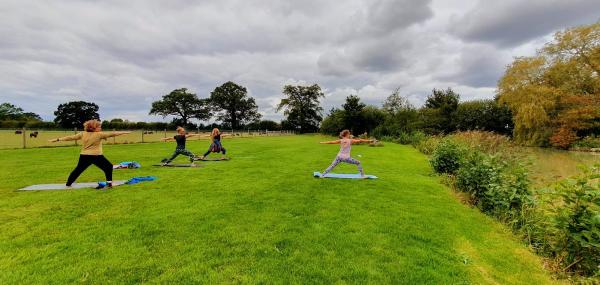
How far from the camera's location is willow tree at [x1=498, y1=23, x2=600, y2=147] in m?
30.4

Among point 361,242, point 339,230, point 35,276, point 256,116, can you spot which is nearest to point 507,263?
point 361,242

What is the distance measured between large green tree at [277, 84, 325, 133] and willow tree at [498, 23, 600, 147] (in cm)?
5392

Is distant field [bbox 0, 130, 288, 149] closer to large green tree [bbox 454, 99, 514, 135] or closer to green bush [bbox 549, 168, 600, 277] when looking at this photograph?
green bush [bbox 549, 168, 600, 277]

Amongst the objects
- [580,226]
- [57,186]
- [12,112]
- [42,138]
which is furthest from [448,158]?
[12,112]

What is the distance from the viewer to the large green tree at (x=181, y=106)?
76062mm

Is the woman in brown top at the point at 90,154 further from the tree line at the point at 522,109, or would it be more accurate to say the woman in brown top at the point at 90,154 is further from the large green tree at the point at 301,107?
the large green tree at the point at 301,107

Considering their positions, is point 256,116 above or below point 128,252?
above

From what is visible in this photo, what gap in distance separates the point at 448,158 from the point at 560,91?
1138 inches

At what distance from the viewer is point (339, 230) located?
5.22m

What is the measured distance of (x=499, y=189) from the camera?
6941 millimetres

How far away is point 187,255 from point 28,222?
3.32 m

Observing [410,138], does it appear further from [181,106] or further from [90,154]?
[181,106]

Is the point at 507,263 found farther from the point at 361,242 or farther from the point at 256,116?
the point at 256,116

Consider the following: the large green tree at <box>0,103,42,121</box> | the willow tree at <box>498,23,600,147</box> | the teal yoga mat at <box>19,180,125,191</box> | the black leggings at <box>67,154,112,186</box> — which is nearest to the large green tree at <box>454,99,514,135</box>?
the willow tree at <box>498,23,600,147</box>
